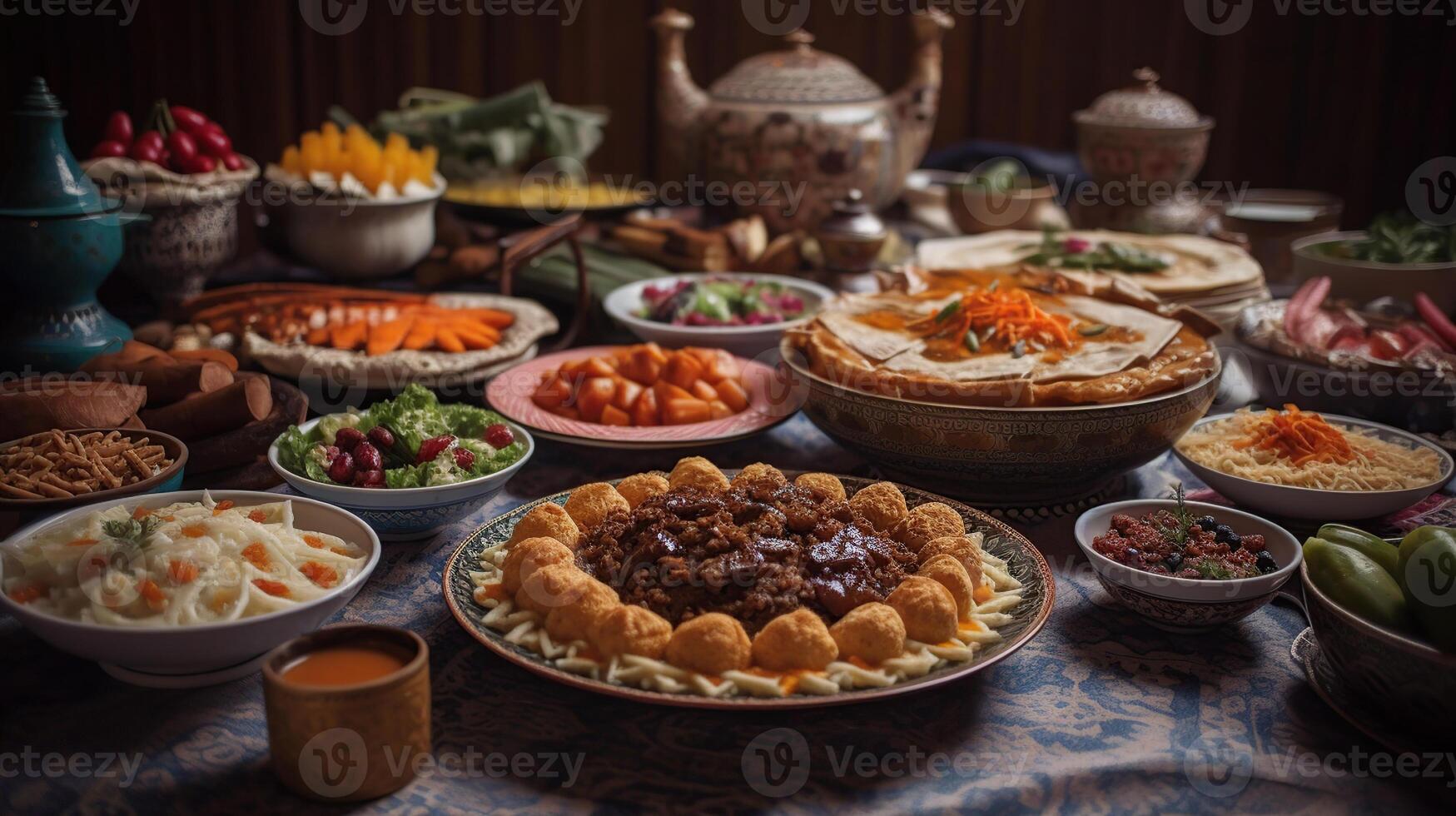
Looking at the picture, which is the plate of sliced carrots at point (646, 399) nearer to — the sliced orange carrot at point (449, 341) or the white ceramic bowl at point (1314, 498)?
the sliced orange carrot at point (449, 341)

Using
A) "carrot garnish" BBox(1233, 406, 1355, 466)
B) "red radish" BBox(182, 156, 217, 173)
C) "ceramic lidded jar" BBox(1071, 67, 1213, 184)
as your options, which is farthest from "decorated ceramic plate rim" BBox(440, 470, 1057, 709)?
"ceramic lidded jar" BBox(1071, 67, 1213, 184)

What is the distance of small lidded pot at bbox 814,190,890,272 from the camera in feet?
11.2

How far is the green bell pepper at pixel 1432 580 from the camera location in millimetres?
1407

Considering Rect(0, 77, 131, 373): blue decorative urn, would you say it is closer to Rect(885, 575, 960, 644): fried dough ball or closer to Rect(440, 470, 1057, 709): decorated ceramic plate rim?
Rect(440, 470, 1057, 709): decorated ceramic plate rim

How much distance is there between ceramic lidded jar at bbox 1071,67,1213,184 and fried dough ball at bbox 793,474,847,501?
247 centimetres

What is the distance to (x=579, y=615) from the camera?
5.03ft

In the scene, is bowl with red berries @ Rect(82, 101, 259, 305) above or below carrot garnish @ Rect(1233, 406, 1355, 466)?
above

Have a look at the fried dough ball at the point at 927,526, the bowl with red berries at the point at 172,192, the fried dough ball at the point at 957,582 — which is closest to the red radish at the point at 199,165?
the bowl with red berries at the point at 172,192

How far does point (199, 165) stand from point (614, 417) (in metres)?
1.53

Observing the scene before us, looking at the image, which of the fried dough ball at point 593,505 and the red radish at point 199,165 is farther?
the red radish at point 199,165

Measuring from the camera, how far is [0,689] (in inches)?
62.1

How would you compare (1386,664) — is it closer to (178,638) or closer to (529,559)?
(529,559)

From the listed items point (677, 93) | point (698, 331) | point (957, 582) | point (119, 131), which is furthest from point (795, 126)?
point (957, 582)

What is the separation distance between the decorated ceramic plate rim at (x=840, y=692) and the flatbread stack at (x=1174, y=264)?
115 centimetres
